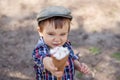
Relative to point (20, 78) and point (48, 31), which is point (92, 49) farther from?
point (48, 31)

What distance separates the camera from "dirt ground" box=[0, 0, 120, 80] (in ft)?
12.1

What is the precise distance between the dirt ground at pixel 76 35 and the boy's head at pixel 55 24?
6.06ft

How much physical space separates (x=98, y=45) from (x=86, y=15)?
2.61ft

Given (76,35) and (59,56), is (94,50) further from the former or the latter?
(59,56)

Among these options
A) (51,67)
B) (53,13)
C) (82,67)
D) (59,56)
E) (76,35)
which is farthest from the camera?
(76,35)

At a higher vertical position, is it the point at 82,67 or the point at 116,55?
the point at 82,67

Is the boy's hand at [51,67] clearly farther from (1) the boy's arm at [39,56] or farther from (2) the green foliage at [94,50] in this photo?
(2) the green foliage at [94,50]

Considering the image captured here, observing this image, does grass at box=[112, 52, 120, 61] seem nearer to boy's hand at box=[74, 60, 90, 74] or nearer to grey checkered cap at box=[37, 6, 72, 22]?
boy's hand at box=[74, 60, 90, 74]

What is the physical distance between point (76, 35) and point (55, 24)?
104 inches

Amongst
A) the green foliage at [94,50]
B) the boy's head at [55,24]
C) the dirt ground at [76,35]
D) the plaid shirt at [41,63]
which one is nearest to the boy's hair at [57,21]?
the boy's head at [55,24]

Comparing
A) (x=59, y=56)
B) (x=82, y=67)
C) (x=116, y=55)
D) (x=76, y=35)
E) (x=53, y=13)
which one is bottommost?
(x=116, y=55)

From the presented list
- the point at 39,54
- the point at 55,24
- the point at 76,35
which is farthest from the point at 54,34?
the point at 76,35

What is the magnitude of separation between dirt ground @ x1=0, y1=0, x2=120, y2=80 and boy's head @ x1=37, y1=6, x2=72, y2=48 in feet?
6.06

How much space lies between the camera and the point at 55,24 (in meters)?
1.72
